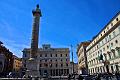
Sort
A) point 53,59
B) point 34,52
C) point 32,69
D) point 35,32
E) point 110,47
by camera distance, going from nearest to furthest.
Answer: point 32,69 → point 34,52 → point 35,32 → point 110,47 → point 53,59

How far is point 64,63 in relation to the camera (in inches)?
2948

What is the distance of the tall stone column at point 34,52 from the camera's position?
110ft

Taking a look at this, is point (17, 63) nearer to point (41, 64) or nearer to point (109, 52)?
point (41, 64)

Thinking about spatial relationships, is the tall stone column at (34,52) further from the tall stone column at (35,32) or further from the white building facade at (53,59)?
the white building facade at (53,59)

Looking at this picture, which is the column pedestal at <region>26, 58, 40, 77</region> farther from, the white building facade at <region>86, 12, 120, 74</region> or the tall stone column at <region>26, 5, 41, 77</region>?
the white building facade at <region>86, 12, 120, 74</region>

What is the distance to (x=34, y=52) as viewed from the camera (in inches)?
1380

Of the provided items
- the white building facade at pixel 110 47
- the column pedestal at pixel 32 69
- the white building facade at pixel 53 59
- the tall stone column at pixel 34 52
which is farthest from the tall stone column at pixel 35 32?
the white building facade at pixel 53 59

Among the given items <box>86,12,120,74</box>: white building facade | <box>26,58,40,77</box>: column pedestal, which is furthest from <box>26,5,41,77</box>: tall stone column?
<box>86,12,120,74</box>: white building facade

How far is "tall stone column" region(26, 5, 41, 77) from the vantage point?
3353 centimetres

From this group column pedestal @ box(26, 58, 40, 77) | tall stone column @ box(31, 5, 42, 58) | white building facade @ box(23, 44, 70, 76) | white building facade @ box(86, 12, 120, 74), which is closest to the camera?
white building facade @ box(86, 12, 120, 74)

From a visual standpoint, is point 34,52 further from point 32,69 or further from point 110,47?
point 110,47

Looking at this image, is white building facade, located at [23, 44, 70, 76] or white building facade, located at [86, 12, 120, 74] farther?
white building facade, located at [23, 44, 70, 76]

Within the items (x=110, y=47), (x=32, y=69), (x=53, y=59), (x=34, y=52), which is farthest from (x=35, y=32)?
(x=53, y=59)

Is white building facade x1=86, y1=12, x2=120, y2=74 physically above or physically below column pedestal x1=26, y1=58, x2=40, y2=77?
above
